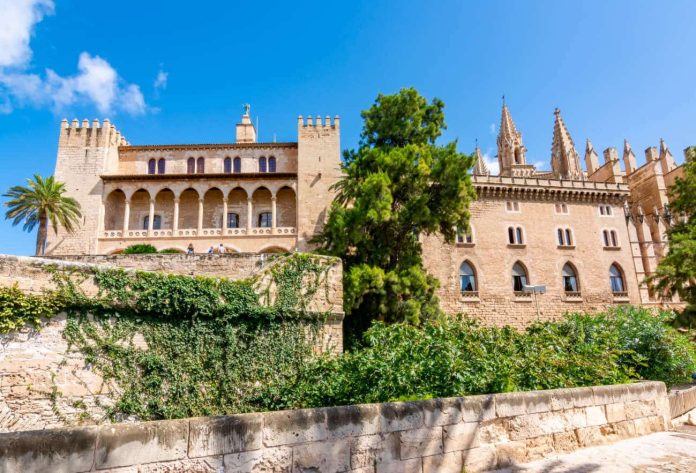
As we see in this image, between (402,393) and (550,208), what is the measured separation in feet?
94.7

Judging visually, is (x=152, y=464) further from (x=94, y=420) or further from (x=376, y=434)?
(x=94, y=420)

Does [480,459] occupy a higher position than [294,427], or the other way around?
[294,427]

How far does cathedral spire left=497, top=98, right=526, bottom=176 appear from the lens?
51.3 m

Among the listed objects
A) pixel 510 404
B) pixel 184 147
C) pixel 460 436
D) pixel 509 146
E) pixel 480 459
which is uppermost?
pixel 509 146

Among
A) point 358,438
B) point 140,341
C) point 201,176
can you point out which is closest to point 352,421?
point 358,438

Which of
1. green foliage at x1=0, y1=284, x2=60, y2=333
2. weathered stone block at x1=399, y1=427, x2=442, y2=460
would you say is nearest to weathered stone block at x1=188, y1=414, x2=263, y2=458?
weathered stone block at x1=399, y1=427, x2=442, y2=460

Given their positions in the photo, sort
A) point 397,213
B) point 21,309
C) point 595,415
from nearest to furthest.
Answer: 1. point 595,415
2. point 21,309
3. point 397,213

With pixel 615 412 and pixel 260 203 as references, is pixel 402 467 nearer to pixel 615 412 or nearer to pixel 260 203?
pixel 615 412

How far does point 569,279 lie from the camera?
31359 millimetres

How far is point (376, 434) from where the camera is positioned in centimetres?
467

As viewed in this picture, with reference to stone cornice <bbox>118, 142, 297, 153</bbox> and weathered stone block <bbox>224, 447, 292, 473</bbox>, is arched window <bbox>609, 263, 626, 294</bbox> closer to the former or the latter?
stone cornice <bbox>118, 142, 297, 153</bbox>

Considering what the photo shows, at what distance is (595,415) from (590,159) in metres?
48.6

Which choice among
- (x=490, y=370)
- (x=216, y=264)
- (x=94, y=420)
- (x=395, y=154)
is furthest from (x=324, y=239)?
(x=490, y=370)

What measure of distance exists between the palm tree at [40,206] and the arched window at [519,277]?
30.7 m
